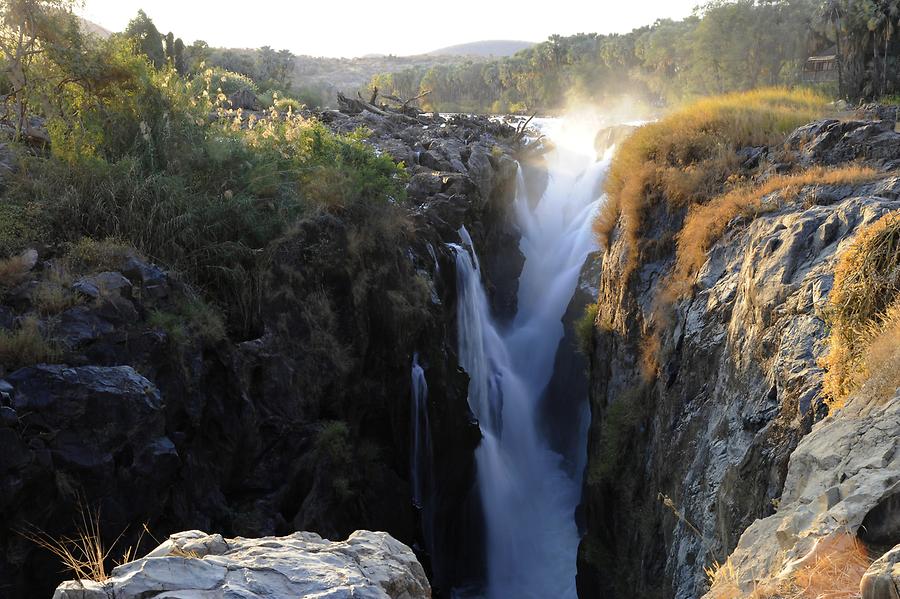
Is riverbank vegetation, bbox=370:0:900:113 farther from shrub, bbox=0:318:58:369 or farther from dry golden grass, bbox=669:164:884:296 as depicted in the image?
shrub, bbox=0:318:58:369

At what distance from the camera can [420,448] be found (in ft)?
49.2

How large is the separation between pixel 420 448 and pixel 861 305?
32.4 ft

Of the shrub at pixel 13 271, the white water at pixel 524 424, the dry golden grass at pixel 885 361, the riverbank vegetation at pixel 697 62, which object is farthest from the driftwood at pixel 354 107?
the dry golden grass at pixel 885 361

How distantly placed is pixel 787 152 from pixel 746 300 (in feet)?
16.1

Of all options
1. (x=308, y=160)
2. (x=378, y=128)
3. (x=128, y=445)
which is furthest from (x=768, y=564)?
(x=378, y=128)

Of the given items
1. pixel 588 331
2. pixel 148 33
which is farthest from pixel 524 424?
pixel 148 33

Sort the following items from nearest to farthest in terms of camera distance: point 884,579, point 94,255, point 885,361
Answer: point 884,579 < point 885,361 < point 94,255

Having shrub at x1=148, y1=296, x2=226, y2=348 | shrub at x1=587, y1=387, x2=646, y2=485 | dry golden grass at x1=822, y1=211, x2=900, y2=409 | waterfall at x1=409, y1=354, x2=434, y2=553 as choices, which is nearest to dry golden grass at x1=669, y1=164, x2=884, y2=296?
shrub at x1=587, y1=387, x2=646, y2=485

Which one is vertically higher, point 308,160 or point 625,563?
point 308,160

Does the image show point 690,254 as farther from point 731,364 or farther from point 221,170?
point 221,170

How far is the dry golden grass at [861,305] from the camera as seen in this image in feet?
21.1

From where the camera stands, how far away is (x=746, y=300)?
31.9 feet

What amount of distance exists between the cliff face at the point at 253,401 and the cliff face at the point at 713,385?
3942 millimetres

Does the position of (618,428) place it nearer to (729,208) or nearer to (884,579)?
(729,208)
